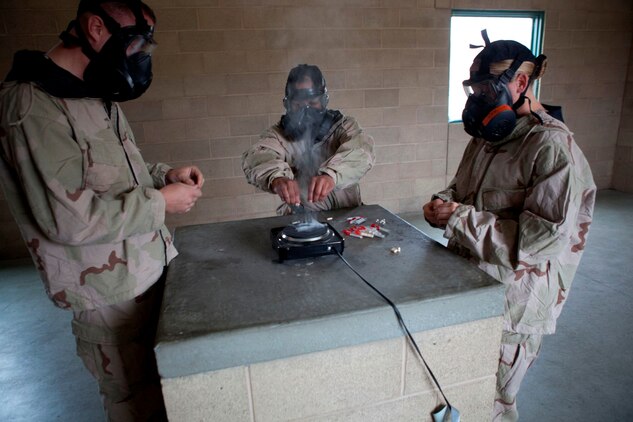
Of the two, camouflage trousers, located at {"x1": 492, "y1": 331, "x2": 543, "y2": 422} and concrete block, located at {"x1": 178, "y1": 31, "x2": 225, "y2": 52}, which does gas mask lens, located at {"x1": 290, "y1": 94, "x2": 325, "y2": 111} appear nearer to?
camouflage trousers, located at {"x1": 492, "y1": 331, "x2": 543, "y2": 422}

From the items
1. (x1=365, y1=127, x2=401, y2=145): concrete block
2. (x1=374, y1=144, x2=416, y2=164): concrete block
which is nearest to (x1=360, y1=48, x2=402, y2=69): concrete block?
(x1=365, y1=127, x2=401, y2=145): concrete block

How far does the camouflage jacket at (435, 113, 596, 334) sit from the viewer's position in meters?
1.20

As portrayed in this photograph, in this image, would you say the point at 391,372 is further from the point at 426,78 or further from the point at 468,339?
the point at 426,78

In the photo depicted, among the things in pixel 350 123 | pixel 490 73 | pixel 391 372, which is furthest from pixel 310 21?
pixel 391 372

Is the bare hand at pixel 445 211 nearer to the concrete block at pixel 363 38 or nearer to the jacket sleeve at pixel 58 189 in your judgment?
the jacket sleeve at pixel 58 189

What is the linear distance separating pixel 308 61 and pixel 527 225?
10.6ft

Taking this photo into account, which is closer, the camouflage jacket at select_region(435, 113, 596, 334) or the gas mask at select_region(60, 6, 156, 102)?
the gas mask at select_region(60, 6, 156, 102)

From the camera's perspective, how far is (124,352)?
1286 mm

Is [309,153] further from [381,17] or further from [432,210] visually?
[381,17]

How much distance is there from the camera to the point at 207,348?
89 centimetres

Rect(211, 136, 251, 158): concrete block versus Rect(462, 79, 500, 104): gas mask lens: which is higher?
Rect(462, 79, 500, 104): gas mask lens

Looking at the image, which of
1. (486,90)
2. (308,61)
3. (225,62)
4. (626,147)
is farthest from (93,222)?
(626,147)

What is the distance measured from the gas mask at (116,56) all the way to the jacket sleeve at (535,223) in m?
1.05

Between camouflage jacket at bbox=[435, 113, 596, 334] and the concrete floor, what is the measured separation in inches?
18.1
